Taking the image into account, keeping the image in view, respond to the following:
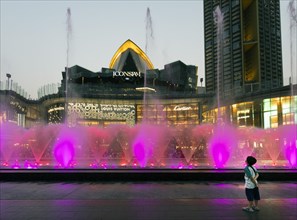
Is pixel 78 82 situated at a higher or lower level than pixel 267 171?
higher

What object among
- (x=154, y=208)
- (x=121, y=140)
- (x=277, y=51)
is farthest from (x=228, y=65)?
(x=154, y=208)

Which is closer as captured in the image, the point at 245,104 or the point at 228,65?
A: the point at 245,104

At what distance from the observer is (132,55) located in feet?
365

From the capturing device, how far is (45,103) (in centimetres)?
7706

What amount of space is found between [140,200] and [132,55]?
342ft

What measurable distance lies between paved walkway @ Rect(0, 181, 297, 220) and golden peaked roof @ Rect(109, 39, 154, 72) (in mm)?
97973

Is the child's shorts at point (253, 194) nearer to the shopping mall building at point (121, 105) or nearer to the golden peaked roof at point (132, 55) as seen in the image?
the shopping mall building at point (121, 105)

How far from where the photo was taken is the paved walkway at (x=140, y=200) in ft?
24.6

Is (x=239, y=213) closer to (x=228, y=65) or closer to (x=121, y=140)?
(x=121, y=140)

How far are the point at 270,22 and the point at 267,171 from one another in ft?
202

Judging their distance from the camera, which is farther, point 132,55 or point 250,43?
point 132,55

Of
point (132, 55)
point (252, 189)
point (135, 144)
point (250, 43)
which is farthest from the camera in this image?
point (132, 55)

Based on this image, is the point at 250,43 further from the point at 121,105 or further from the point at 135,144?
the point at 135,144

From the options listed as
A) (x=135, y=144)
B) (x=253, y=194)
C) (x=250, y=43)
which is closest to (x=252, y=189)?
(x=253, y=194)
